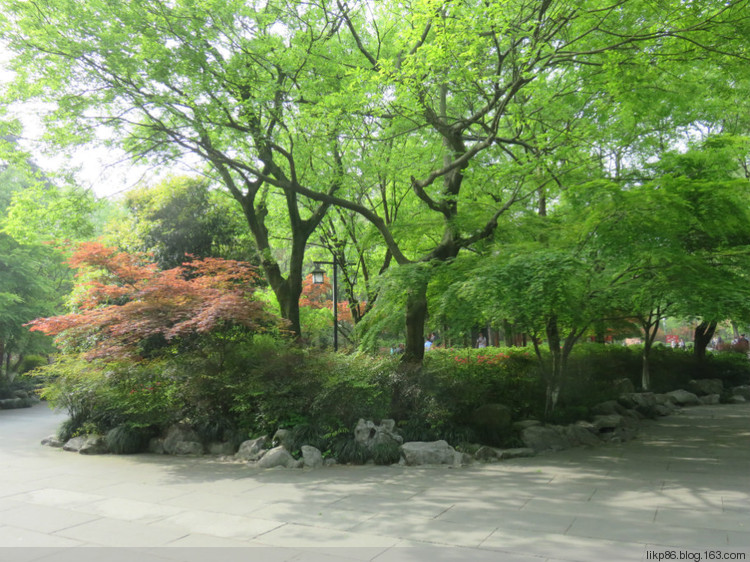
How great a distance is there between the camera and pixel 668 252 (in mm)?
7383

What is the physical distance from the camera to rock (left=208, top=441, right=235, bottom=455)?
28.8ft

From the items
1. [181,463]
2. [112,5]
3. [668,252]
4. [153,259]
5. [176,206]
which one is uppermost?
[112,5]

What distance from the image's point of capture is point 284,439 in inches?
331

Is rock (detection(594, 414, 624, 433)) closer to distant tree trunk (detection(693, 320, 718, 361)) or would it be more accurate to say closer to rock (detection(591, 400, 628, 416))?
rock (detection(591, 400, 628, 416))

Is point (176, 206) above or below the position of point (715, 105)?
below

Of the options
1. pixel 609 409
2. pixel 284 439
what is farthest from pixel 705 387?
pixel 284 439

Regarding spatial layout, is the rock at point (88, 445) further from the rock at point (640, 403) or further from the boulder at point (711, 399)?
the boulder at point (711, 399)

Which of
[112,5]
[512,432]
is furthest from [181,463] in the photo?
[112,5]

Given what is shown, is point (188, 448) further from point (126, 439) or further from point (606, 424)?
point (606, 424)

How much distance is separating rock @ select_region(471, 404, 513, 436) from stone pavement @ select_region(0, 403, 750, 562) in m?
0.85

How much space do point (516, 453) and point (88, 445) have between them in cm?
729

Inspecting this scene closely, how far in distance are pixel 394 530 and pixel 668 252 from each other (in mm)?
Result: 5398

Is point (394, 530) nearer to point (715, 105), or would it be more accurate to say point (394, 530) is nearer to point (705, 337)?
point (715, 105)

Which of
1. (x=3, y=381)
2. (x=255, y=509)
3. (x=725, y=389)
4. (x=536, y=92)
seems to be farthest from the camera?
(x=3, y=381)
